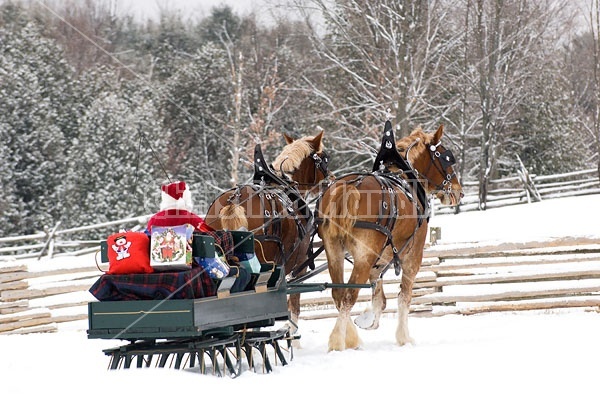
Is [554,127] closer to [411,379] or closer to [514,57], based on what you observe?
[514,57]

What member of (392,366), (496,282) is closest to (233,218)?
(392,366)

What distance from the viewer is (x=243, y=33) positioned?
2015 inches

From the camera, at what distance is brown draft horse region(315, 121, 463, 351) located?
934cm

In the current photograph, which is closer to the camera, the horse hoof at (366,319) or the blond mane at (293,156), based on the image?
the horse hoof at (366,319)

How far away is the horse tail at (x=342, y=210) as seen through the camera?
30.5 feet

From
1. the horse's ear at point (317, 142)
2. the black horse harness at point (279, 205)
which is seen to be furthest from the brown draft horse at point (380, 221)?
the horse's ear at point (317, 142)

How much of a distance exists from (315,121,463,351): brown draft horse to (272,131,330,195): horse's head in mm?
766

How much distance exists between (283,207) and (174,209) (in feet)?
8.57

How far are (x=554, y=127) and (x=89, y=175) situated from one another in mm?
15969

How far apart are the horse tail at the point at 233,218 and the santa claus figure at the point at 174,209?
4.76 feet

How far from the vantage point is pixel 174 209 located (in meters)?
7.46

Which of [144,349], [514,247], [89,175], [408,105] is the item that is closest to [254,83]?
[89,175]

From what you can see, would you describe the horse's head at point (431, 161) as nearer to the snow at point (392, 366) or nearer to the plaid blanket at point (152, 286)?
the snow at point (392, 366)

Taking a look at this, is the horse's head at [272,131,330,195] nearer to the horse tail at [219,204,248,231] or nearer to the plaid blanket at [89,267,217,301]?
the horse tail at [219,204,248,231]
